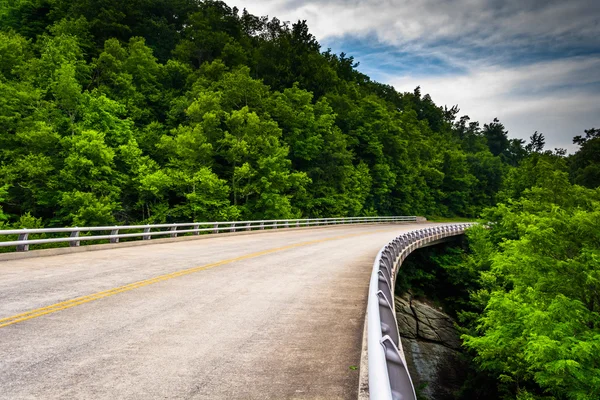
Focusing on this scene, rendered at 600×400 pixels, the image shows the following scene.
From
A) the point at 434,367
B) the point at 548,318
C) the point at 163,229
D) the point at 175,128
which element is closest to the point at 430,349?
the point at 434,367

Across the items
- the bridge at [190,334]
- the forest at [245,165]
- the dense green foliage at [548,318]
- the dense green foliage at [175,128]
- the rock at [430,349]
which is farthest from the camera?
the dense green foliage at [175,128]

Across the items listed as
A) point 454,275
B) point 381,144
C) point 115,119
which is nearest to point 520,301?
point 454,275

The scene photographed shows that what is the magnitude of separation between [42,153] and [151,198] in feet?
35.0

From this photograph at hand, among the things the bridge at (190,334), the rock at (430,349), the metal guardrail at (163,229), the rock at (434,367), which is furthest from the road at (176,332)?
the rock at (430,349)

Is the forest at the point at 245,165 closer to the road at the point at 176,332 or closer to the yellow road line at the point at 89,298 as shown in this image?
the road at the point at 176,332

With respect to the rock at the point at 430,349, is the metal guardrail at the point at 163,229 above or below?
above

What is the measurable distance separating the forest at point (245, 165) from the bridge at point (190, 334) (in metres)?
7.58

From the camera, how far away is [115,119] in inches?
1507

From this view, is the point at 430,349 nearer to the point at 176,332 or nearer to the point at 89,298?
the point at 89,298

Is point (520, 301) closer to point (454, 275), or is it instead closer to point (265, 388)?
point (265, 388)

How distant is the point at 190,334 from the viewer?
576cm

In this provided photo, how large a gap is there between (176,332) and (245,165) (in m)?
31.9

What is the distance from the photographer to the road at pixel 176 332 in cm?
407

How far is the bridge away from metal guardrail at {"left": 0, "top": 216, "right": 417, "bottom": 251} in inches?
81.5
